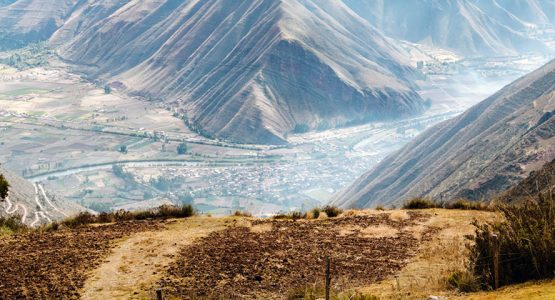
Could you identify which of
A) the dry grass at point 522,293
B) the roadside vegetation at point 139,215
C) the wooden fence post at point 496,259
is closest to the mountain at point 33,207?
the roadside vegetation at point 139,215

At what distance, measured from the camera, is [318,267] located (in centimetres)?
1775

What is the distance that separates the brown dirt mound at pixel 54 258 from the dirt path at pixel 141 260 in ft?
1.53

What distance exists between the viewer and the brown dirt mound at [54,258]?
16297 mm

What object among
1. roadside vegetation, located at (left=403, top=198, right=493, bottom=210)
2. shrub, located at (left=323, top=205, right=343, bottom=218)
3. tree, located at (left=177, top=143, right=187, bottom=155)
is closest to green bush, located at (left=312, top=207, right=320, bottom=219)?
shrub, located at (left=323, top=205, right=343, bottom=218)

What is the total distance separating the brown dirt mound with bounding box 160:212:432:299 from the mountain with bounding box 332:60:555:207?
35423 mm

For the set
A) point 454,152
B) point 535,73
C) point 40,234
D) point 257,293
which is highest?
point 535,73

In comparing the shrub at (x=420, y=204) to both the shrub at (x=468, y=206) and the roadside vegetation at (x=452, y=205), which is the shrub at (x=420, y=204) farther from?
the shrub at (x=468, y=206)

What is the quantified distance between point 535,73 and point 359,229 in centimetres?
11895

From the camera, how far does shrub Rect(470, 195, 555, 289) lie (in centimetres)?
1309

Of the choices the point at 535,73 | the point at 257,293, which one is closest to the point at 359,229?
the point at 257,293

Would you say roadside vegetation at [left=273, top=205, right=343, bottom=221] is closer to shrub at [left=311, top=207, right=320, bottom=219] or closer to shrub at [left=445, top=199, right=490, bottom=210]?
shrub at [left=311, top=207, right=320, bottom=219]

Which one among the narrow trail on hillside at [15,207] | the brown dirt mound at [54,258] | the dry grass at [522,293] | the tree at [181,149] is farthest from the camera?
the tree at [181,149]

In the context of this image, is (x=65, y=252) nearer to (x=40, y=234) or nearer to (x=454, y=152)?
(x=40, y=234)

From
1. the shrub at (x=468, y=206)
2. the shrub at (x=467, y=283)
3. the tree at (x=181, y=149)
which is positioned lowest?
the shrub at (x=467, y=283)
